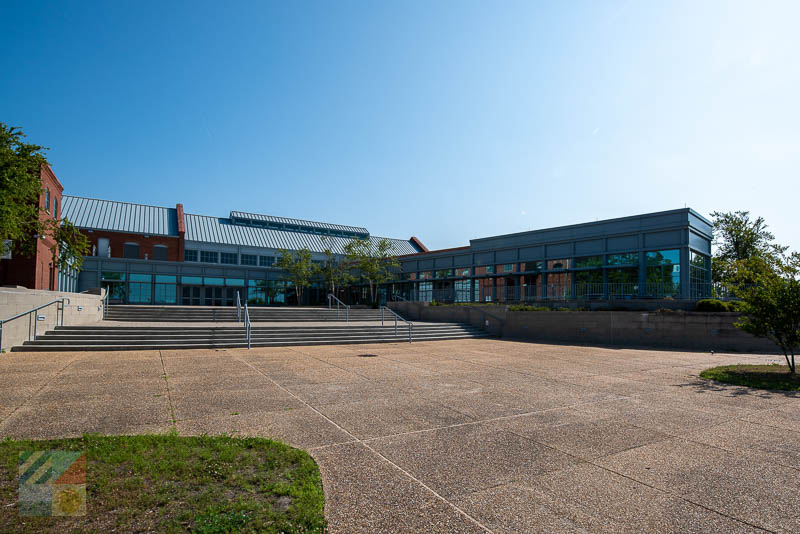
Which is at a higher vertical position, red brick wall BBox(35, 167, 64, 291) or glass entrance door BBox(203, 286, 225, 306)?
red brick wall BBox(35, 167, 64, 291)

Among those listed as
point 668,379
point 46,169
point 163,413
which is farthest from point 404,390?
point 46,169

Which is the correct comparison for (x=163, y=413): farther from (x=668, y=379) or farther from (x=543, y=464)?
(x=668, y=379)

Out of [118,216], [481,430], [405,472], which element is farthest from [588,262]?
[118,216]

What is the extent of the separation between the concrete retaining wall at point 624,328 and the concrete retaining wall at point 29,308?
18348 millimetres

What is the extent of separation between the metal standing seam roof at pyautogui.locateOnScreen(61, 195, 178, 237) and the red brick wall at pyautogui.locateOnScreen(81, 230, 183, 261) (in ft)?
1.50

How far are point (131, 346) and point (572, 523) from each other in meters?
15.6

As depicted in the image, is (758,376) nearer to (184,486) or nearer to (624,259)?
(184,486)

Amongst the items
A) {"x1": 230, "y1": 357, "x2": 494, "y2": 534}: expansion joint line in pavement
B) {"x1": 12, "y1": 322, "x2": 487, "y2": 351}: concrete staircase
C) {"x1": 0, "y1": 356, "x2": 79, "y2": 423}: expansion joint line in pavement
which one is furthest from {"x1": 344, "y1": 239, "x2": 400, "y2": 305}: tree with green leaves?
{"x1": 230, "y1": 357, "x2": 494, "y2": 534}: expansion joint line in pavement

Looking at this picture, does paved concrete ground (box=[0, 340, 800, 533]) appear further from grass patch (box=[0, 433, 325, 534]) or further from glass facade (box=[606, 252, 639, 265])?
glass facade (box=[606, 252, 639, 265])

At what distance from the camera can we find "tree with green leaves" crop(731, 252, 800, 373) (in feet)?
36.2

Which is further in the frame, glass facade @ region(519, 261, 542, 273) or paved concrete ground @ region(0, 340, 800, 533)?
glass facade @ region(519, 261, 542, 273)

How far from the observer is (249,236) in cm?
4981

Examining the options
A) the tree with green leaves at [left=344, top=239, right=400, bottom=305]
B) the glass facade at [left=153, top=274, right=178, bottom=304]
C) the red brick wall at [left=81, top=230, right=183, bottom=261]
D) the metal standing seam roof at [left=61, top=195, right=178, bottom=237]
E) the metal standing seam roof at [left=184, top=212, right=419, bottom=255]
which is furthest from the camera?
the metal standing seam roof at [left=184, top=212, right=419, bottom=255]

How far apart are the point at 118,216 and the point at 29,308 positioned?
3481cm
